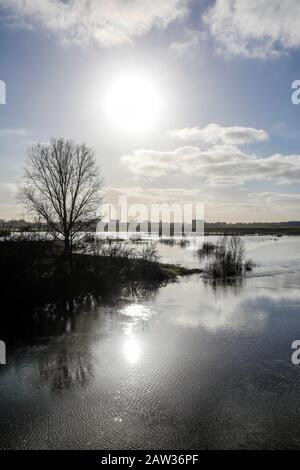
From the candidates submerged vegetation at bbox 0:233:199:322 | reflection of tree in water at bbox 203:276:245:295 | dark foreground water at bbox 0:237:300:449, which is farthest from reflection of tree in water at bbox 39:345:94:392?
reflection of tree in water at bbox 203:276:245:295

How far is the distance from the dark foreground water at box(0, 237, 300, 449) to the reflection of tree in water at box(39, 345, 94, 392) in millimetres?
34

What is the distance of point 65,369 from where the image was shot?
1128 centimetres

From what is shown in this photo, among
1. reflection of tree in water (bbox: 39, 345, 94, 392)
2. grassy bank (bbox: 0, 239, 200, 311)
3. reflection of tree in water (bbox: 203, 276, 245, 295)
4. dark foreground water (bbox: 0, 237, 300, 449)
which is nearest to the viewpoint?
dark foreground water (bbox: 0, 237, 300, 449)

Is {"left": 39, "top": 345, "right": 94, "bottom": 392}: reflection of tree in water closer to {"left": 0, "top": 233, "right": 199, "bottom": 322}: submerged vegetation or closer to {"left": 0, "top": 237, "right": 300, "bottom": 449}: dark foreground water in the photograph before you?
{"left": 0, "top": 237, "right": 300, "bottom": 449}: dark foreground water

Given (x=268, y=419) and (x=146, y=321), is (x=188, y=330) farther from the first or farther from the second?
(x=268, y=419)

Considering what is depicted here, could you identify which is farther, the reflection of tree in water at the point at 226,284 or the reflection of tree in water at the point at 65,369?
the reflection of tree in water at the point at 226,284

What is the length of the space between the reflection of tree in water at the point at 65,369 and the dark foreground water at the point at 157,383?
1.3 inches

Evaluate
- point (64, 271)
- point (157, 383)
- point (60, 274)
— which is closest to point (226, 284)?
point (64, 271)

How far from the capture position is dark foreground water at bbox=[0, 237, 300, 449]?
7609 mm

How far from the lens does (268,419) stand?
8203 mm

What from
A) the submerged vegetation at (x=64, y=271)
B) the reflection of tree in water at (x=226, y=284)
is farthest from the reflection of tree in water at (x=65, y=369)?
the reflection of tree in water at (x=226, y=284)

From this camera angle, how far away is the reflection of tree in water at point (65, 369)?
10273 millimetres

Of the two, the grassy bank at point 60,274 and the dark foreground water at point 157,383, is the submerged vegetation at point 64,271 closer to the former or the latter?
the grassy bank at point 60,274

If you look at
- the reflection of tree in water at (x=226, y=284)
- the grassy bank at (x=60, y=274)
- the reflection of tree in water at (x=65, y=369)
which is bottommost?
the reflection of tree in water at (x=226, y=284)
